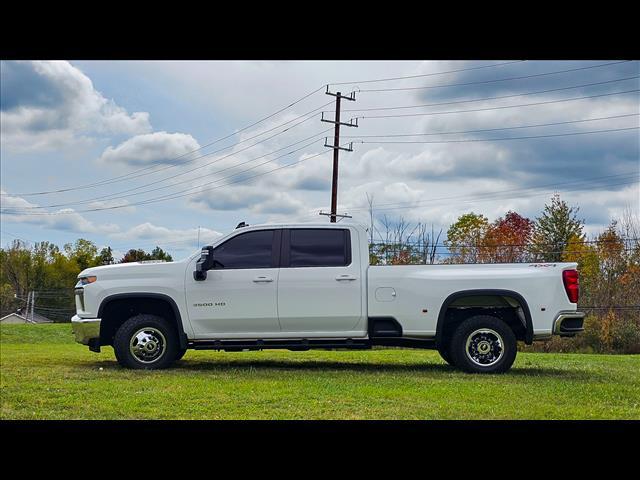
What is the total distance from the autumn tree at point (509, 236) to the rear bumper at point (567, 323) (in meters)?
25.5

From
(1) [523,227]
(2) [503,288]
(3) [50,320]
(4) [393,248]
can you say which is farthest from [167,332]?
(1) [523,227]

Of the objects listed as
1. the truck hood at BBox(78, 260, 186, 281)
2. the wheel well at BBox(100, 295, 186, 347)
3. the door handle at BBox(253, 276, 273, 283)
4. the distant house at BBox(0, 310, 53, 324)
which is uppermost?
the truck hood at BBox(78, 260, 186, 281)

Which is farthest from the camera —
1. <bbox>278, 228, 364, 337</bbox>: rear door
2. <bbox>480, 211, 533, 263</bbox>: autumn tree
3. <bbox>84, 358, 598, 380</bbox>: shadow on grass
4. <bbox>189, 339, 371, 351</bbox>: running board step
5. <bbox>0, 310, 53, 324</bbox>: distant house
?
<bbox>0, 310, 53, 324</bbox>: distant house

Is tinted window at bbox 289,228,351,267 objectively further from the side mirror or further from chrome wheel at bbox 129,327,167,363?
chrome wheel at bbox 129,327,167,363

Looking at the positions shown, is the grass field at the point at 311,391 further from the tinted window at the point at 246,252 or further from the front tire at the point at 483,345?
the tinted window at the point at 246,252

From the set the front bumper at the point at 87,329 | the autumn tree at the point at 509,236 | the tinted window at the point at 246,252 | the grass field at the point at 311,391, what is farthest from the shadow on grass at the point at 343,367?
the autumn tree at the point at 509,236

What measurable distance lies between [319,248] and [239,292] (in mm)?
1229

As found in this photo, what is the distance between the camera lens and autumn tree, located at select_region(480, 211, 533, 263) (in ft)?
124

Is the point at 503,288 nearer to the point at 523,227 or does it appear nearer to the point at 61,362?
the point at 61,362

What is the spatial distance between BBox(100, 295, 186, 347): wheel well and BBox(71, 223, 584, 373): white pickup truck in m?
0.02

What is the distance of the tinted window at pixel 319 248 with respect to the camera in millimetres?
10711

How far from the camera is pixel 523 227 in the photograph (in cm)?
4512

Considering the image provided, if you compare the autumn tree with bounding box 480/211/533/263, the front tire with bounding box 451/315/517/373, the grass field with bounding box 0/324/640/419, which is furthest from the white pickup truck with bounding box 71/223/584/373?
the autumn tree with bounding box 480/211/533/263
